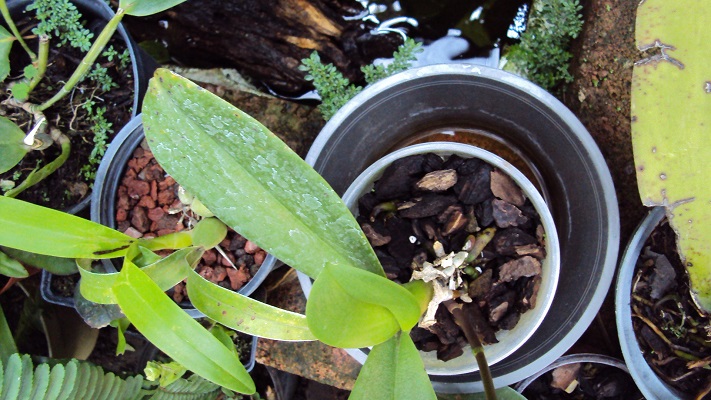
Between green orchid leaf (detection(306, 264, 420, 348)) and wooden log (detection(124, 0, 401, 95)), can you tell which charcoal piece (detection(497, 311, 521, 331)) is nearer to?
green orchid leaf (detection(306, 264, 420, 348))

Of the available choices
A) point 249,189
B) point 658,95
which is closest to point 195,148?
point 249,189

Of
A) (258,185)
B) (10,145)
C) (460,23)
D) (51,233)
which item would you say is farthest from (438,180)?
A: (10,145)

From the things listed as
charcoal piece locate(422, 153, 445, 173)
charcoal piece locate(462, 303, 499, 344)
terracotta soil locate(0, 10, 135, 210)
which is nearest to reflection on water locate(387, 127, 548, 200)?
charcoal piece locate(422, 153, 445, 173)

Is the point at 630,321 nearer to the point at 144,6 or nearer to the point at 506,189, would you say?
the point at 506,189

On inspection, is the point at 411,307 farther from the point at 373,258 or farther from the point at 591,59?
the point at 591,59

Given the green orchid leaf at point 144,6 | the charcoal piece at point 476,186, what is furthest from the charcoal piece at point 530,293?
the green orchid leaf at point 144,6
